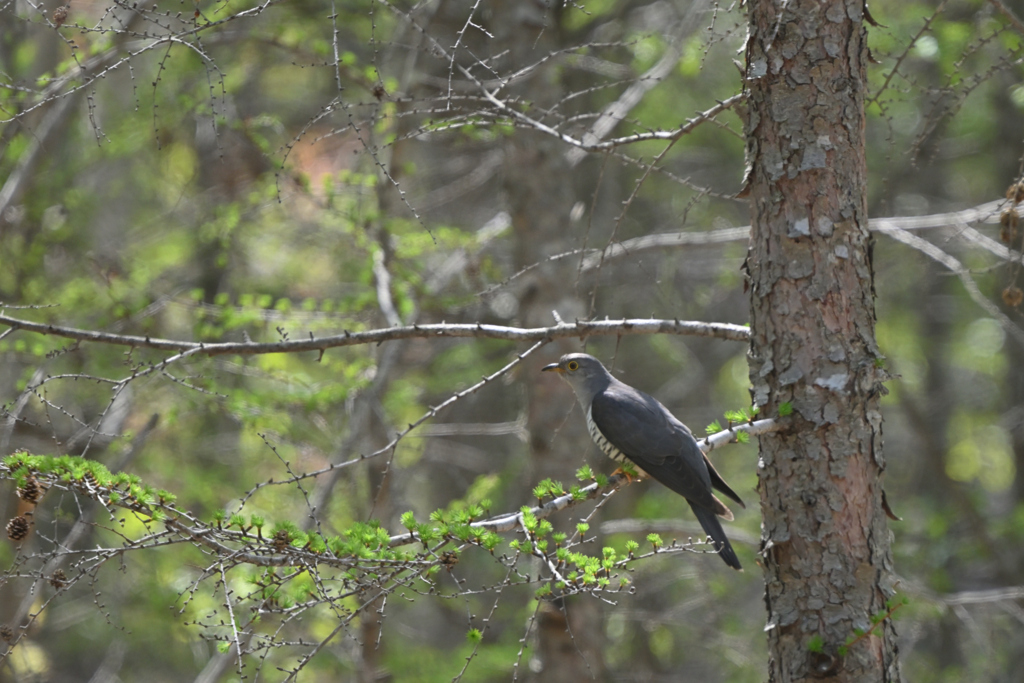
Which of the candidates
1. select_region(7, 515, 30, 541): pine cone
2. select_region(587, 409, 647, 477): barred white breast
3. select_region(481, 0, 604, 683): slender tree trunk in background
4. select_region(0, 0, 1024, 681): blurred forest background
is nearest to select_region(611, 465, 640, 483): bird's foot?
select_region(587, 409, 647, 477): barred white breast

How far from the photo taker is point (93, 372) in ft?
22.5

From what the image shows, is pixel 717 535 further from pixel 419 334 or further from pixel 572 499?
pixel 419 334

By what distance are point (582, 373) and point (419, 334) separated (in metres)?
1.99

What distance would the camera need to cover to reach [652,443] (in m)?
4.43

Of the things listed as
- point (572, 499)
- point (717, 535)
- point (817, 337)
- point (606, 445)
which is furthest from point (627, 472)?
point (817, 337)

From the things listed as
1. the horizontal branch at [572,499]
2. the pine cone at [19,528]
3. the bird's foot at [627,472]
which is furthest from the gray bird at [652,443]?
the pine cone at [19,528]

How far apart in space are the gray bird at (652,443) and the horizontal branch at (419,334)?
0.62 meters

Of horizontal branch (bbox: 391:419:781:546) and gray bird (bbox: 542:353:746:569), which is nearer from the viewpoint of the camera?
horizontal branch (bbox: 391:419:781:546)

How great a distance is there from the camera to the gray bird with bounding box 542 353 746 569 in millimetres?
4199

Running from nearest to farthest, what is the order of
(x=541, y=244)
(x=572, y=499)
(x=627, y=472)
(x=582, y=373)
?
1. (x=572, y=499)
2. (x=627, y=472)
3. (x=582, y=373)
4. (x=541, y=244)

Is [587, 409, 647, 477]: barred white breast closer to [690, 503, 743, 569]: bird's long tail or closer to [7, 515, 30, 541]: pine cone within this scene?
[690, 503, 743, 569]: bird's long tail

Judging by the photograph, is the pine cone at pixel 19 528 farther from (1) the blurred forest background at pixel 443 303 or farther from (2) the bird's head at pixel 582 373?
(2) the bird's head at pixel 582 373

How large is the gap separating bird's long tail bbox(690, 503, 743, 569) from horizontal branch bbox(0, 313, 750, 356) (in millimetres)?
944

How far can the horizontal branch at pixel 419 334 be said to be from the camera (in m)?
3.30
